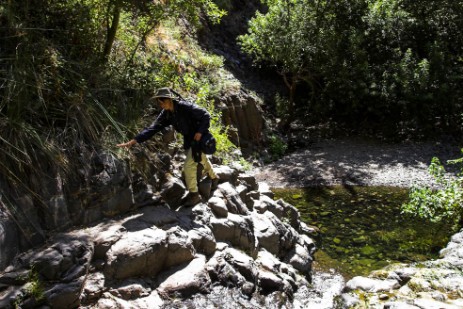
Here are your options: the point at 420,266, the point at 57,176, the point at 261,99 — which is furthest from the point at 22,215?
the point at 261,99

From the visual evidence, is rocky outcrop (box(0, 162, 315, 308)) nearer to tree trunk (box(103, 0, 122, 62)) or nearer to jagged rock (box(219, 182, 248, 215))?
jagged rock (box(219, 182, 248, 215))

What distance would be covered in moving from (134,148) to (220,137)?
8.82 feet

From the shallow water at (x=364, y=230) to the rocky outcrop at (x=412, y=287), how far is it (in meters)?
1.11

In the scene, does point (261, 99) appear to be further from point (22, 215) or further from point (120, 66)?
point (22, 215)

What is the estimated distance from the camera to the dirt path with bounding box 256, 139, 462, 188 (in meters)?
13.1

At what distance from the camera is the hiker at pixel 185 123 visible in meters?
6.65

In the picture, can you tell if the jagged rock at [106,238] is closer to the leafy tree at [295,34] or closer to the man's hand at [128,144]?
the man's hand at [128,144]

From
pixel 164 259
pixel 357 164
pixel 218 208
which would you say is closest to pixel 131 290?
pixel 164 259

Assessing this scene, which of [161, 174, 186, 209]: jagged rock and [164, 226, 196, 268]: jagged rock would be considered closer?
[164, 226, 196, 268]: jagged rock

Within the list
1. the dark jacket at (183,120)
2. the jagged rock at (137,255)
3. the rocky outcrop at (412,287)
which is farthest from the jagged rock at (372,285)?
the dark jacket at (183,120)

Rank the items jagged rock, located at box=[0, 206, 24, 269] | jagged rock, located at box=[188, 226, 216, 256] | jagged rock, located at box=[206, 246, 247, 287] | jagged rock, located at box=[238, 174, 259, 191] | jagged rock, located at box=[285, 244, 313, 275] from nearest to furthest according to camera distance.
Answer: jagged rock, located at box=[0, 206, 24, 269] → jagged rock, located at box=[206, 246, 247, 287] → jagged rock, located at box=[188, 226, 216, 256] → jagged rock, located at box=[285, 244, 313, 275] → jagged rock, located at box=[238, 174, 259, 191]

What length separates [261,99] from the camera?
680 inches

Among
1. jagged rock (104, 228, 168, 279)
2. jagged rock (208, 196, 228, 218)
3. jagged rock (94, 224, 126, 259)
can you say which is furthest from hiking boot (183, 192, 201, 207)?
jagged rock (94, 224, 126, 259)

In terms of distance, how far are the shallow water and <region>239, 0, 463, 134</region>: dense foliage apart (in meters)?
4.73
